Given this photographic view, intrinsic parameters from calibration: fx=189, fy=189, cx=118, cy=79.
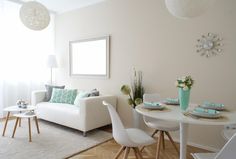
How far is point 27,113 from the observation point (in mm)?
3203

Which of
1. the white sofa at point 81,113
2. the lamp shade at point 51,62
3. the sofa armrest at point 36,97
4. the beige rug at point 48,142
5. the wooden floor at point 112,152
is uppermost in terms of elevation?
the lamp shade at point 51,62

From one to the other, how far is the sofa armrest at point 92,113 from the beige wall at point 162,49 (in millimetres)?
458

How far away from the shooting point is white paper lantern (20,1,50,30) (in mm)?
2506

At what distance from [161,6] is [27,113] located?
2916 mm

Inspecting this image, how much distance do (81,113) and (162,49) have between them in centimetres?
175

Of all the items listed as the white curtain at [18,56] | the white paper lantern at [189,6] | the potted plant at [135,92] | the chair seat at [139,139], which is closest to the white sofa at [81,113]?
the potted plant at [135,92]

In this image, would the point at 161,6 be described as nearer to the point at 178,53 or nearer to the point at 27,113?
the point at 178,53

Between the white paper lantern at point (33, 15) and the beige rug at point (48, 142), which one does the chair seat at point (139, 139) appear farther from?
the white paper lantern at point (33, 15)

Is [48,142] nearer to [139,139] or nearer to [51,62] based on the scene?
[139,139]

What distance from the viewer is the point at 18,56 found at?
445 cm

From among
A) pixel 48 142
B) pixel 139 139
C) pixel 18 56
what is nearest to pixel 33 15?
pixel 48 142

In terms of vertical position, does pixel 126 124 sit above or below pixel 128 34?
below

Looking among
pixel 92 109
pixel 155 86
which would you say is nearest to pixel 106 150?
pixel 92 109

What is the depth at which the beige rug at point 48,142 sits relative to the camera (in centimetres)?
249
